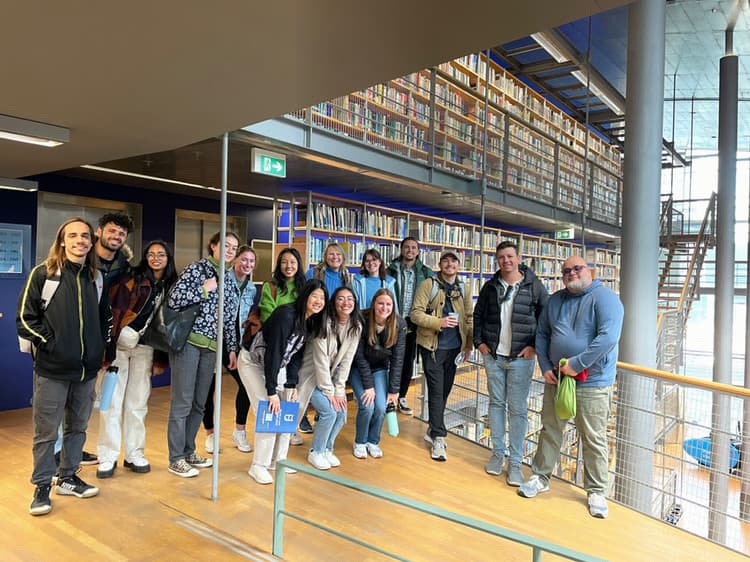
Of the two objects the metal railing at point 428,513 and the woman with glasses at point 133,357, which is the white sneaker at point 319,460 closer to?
the woman with glasses at point 133,357

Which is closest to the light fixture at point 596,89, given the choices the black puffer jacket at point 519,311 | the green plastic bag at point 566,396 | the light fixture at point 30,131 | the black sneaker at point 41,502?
the black puffer jacket at point 519,311

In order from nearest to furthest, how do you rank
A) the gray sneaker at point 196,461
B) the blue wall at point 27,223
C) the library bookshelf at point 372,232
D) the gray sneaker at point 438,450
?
the gray sneaker at point 196,461 → the gray sneaker at point 438,450 → the blue wall at point 27,223 → the library bookshelf at point 372,232

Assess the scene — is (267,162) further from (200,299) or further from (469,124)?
(469,124)

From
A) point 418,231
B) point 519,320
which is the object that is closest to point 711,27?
point 418,231

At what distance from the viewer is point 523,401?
3.78m

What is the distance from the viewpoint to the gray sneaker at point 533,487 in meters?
3.54

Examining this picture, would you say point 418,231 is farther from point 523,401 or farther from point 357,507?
point 357,507

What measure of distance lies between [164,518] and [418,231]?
515cm

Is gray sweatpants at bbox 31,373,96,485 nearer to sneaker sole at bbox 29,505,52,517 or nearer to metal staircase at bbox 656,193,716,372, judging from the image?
sneaker sole at bbox 29,505,52,517

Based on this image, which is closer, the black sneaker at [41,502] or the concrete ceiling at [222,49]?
the concrete ceiling at [222,49]

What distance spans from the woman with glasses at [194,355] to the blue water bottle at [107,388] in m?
0.35

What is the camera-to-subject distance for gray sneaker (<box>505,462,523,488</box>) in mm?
3715

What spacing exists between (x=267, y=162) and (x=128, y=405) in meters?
1.95

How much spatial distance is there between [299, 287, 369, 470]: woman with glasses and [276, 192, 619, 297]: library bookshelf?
170 centimetres
